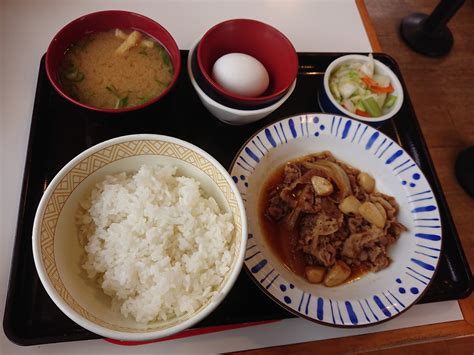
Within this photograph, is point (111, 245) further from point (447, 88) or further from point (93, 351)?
point (447, 88)

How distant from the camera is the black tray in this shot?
131 cm

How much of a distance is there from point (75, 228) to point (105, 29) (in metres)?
0.98

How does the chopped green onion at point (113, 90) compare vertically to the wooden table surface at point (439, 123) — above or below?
above

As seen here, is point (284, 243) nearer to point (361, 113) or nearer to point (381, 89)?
point (361, 113)

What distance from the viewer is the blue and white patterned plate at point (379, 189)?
4.50 feet

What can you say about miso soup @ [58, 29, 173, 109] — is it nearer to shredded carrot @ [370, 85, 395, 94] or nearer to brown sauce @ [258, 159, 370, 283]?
brown sauce @ [258, 159, 370, 283]

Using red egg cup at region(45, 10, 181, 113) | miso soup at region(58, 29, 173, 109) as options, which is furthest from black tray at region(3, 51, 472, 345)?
red egg cup at region(45, 10, 181, 113)

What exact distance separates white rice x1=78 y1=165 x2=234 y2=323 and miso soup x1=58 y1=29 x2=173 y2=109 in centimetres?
46

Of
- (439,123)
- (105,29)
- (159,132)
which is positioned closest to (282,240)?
(159,132)

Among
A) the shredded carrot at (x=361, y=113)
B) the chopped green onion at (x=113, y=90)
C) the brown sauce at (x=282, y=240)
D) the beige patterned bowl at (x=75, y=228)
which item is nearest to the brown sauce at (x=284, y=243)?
the brown sauce at (x=282, y=240)

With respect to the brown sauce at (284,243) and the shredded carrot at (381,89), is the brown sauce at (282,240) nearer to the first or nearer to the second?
the brown sauce at (284,243)

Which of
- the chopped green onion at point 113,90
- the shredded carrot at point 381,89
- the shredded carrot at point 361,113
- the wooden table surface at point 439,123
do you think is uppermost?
the chopped green onion at point 113,90

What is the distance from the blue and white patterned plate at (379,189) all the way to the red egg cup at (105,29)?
1.85 ft

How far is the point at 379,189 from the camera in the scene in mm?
1830
